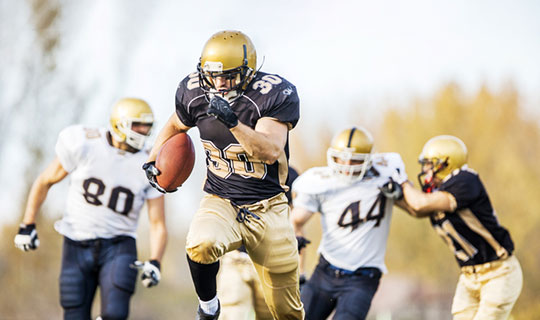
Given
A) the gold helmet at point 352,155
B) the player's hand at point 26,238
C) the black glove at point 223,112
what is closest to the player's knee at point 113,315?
the player's hand at point 26,238

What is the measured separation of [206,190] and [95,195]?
1642 millimetres

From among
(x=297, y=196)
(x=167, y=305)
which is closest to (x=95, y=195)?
(x=297, y=196)

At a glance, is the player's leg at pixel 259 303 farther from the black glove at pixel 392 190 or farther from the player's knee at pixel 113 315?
the black glove at pixel 392 190

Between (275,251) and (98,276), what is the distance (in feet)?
6.62

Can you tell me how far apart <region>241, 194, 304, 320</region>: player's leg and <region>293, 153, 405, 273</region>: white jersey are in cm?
131

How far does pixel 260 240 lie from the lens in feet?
11.9

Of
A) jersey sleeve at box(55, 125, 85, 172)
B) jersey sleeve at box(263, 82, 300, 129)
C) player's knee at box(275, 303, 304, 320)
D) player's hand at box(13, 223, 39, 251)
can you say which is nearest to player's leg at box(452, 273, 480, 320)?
player's knee at box(275, 303, 304, 320)

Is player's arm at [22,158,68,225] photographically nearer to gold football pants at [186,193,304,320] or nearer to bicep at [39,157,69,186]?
bicep at [39,157,69,186]

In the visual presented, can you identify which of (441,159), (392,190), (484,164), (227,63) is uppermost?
(227,63)

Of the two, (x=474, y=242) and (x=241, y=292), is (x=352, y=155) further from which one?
(x=241, y=292)

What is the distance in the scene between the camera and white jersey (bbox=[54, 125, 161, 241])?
16.7 ft

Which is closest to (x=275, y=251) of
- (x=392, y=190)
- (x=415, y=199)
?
(x=392, y=190)

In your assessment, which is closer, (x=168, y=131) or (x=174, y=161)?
(x=174, y=161)

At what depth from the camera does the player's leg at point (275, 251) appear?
3623 mm
